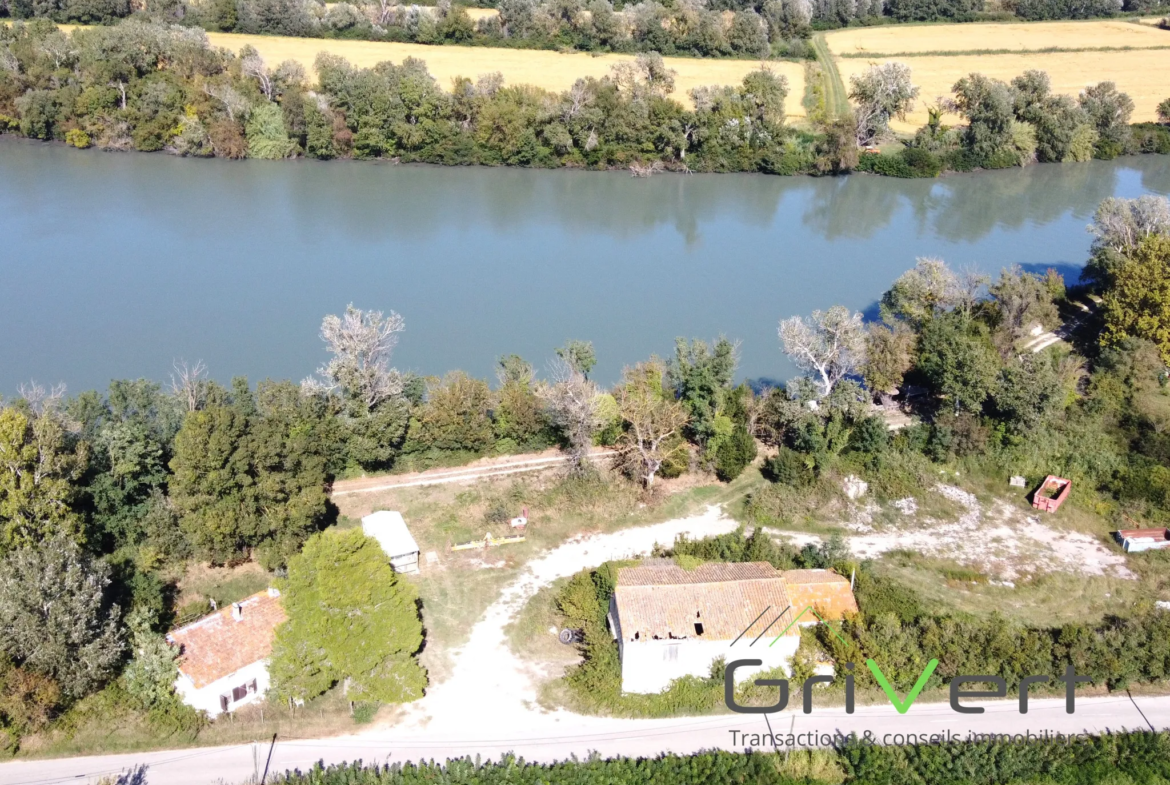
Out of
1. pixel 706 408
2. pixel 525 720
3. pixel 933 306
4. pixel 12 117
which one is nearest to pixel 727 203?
pixel 933 306

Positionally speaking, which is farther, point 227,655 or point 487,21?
point 487,21

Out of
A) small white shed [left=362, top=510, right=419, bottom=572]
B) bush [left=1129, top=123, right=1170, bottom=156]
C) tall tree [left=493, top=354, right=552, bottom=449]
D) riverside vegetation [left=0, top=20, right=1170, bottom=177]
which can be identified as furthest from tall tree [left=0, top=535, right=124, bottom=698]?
bush [left=1129, top=123, right=1170, bottom=156]

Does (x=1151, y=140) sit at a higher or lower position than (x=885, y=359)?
higher

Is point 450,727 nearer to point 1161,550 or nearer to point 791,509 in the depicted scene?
point 791,509

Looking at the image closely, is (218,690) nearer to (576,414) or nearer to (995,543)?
(576,414)

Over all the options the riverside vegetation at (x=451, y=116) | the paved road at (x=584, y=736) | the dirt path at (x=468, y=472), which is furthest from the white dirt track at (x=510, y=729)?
the riverside vegetation at (x=451, y=116)

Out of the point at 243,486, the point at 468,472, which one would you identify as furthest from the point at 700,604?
the point at 243,486

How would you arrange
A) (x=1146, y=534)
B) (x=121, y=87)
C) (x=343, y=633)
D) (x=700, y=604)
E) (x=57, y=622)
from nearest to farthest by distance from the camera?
(x=57, y=622) < (x=343, y=633) < (x=700, y=604) < (x=1146, y=534) < (x=121, y=87)

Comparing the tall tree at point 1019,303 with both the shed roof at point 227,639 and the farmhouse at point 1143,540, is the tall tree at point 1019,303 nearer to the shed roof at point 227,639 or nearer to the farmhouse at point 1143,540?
the farmhouse at point 1143,540
